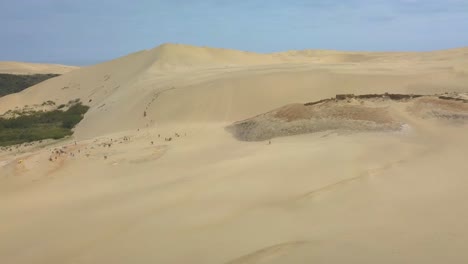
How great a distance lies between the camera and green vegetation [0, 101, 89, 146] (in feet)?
52.4

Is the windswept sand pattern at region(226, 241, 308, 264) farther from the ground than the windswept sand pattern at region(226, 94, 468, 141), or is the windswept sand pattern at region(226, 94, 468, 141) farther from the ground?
the windswept sand pattern at region(226, 94, 468, 141)

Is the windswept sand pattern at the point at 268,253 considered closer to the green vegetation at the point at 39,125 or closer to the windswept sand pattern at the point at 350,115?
the windswept sand pattern at the point at 350,115

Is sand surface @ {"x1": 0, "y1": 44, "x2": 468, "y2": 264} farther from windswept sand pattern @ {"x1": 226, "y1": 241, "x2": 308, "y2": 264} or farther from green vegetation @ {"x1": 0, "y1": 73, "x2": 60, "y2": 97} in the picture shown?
green vegetation @ {"x1": 0, "y1": 73, "x2": 60, "y2": 97}

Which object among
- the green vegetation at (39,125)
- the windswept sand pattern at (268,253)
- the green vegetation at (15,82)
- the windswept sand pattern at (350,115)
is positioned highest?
the green vegetation at (15,82)

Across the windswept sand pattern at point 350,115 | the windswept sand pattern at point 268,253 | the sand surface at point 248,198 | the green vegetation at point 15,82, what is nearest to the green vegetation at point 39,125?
the sand surface at point 248,198

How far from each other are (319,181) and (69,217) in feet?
9.56

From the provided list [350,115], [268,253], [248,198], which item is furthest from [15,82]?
[268,253]

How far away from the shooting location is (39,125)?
1936 centimetres

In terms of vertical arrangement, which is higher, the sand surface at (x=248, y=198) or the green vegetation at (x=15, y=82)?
the green vegetation at (x=15, y=82)

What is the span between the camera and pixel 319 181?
564 cm

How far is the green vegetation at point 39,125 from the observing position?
52.4 ft

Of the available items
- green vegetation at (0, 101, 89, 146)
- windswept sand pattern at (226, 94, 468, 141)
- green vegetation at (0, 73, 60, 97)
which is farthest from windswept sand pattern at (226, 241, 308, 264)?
green vegetation at (0, 73, 60, 97)

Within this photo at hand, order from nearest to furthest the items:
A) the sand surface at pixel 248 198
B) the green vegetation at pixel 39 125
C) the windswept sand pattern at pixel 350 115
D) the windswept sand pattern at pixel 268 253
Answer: the windswept sand pattern at pixel 268 253, the sand surface at pixel 248 198, the windswept sand pattern at pixel 350 115, the green vegetation at pixel 39 125

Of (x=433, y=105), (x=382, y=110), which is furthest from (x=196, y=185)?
(x=433, y=105)
